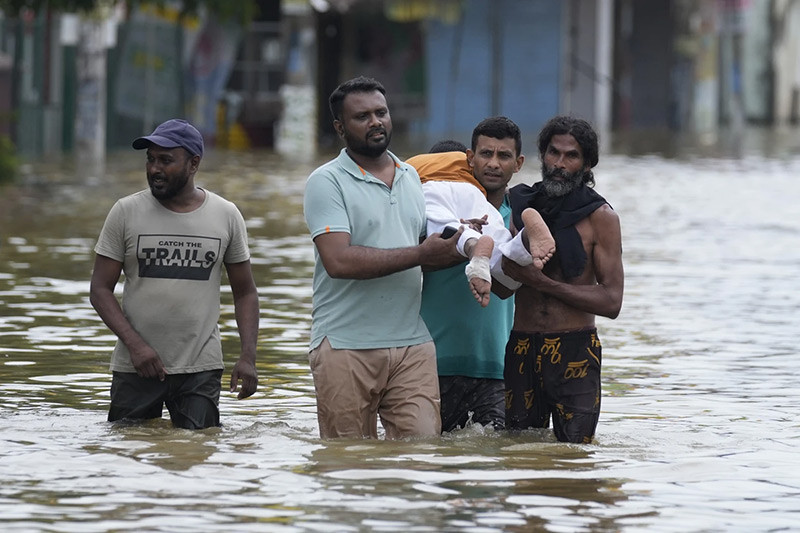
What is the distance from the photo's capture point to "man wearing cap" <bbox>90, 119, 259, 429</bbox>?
7695 mm

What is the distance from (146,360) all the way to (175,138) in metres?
0.94

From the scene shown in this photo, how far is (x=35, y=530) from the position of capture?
6.45 meters

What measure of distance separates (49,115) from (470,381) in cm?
2900

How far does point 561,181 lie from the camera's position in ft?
24.8

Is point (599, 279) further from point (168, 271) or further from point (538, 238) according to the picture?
point (168, 271)

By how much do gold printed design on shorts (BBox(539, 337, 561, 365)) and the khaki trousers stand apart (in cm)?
45

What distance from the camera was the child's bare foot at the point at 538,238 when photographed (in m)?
7.24

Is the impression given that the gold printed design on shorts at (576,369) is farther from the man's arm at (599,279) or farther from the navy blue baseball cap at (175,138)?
the navy blue baseball cap at (175,138)

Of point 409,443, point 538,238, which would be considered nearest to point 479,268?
point 538,238

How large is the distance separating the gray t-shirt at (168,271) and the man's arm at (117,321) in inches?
1.9

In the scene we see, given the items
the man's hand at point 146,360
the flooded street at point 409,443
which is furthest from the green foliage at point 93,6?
the man's hand at point 146,360

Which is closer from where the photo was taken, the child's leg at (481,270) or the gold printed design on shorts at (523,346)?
the child's leg at (481,270)

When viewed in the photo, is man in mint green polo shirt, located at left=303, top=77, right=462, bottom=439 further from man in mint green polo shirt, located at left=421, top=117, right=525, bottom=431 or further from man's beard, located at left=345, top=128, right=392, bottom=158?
man in mint green polo shirt, located at left=421, top=117, right=525, bottom=431

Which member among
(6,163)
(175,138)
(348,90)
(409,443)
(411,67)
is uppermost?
(411,67)
